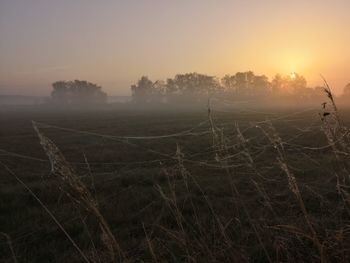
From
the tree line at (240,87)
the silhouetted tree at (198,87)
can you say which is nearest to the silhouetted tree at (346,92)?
the tree line at (240,87)

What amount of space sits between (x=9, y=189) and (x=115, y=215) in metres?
4.18

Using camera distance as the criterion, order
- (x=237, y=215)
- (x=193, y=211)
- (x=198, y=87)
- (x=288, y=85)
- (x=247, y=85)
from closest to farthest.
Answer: (x=237, y=215) < (x=193, y=211) < (x=288, y=85) < (x=247, y=85) < (x=198, y=87)

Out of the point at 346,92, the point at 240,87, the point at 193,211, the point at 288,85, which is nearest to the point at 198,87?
the point at 240,87

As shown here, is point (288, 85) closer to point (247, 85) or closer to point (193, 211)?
point (247, 85)

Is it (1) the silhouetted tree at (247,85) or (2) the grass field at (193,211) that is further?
(1) the silhouetted tree at (247,85)

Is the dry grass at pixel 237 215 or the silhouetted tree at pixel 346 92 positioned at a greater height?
the dry grass at pixel 237 215

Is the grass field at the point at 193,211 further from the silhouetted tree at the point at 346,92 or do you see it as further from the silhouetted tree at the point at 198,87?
the silhouetted tree at the point at 346,92

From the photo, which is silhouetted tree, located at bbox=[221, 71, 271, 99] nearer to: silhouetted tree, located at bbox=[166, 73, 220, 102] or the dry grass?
silhouetted tree, located at bbox=[166, 73, 220, 102]

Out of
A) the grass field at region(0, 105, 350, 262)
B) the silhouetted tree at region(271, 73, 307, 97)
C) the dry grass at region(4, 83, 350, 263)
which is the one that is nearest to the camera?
the dry grass at region(4, 83, 350, 263)

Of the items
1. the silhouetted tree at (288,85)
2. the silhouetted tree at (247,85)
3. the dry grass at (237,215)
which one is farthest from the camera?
the silhouetted tree at (247,85)

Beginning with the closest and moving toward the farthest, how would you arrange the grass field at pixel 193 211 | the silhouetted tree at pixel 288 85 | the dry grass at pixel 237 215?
the dry grass at pixel 237 215 < the grass field at pixel 193 211 < the silhouetted tree at pixel 288 85

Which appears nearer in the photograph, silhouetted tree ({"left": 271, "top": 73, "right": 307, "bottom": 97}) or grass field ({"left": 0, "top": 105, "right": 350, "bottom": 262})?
grass field ({"left": 0, "top": 105, "right": 350, "bottom": 262})

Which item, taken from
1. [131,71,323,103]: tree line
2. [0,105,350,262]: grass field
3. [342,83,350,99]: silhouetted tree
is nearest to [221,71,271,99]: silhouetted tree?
[131,71,323,103]: tree line

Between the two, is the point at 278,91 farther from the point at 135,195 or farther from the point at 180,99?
the point at 135,195
